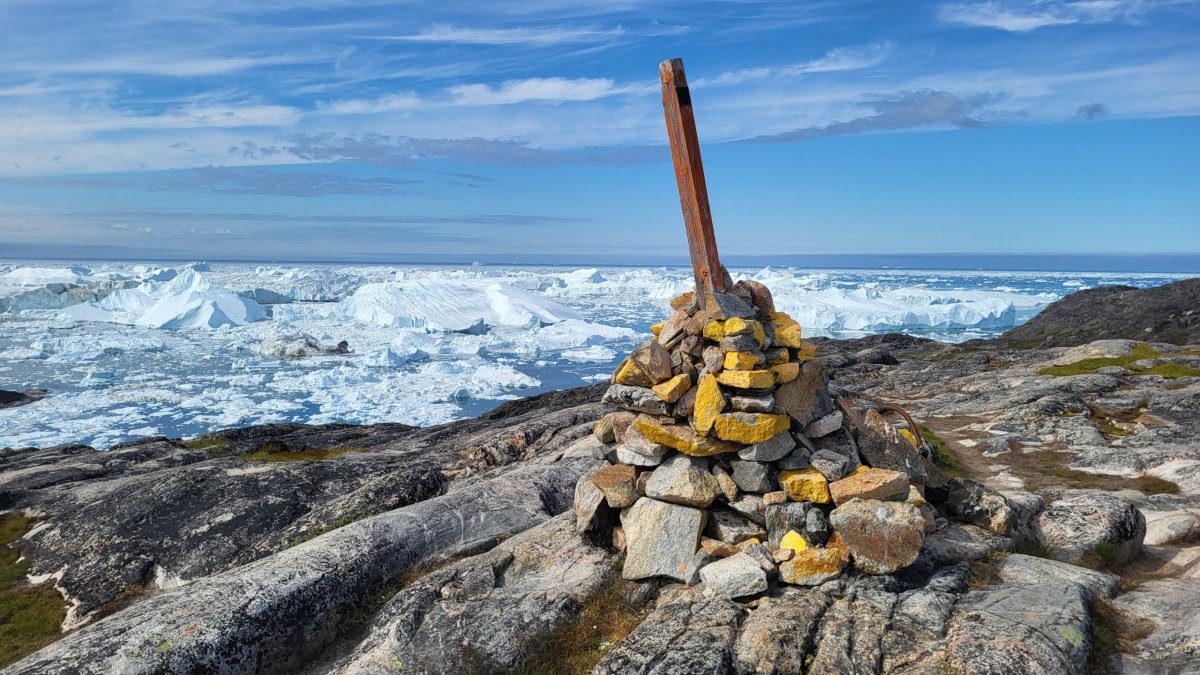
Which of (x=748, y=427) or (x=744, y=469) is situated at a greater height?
(x=748, y=427)

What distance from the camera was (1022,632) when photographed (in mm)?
6094

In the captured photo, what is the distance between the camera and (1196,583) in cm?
809

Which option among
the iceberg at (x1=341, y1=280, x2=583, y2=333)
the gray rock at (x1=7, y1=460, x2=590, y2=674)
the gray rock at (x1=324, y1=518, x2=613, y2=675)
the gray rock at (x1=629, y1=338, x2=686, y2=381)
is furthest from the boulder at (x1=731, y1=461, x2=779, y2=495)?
the iceberg at (x1=341, y1=280, x2=583, y2=333)

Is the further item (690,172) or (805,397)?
(690,172)

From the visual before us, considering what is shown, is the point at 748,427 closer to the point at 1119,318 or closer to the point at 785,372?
the point at 785,372

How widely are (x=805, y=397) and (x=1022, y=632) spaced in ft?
10.6

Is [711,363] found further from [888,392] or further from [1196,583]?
[888,392]

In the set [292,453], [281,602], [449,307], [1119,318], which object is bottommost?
[1119,318]

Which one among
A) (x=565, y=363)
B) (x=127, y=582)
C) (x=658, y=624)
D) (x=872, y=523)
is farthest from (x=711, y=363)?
(x=565, y=363)

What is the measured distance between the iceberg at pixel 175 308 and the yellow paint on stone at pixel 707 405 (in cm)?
7906

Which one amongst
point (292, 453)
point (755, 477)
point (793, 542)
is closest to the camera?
point (793, 542)

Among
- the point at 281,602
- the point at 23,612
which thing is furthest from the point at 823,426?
the point at 23,612

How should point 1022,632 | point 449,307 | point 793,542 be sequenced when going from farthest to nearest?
point 449,307 < point 793,542 < point 1022,632

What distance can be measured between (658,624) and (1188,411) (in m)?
18.7
